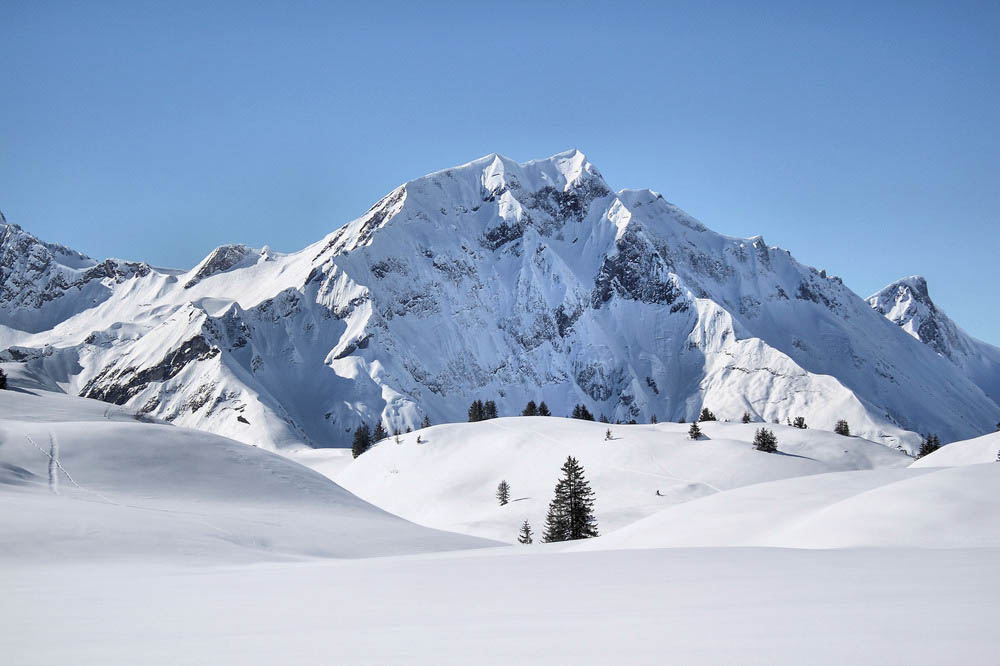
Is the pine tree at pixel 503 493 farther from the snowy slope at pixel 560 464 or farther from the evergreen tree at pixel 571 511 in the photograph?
the evergreen tree at pixel 571 511

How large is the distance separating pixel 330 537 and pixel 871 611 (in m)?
28.6

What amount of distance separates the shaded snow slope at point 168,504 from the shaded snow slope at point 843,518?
13410mm

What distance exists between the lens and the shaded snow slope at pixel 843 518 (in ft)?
54.6

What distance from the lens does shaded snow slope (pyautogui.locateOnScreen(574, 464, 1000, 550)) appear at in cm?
1664

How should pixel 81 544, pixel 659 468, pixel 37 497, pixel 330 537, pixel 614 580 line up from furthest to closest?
pixel 659 468, pixel 330 537, pixel 37 497, pixel 81 544, pixel 614 580

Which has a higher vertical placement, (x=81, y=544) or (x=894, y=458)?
(x=894, y=458)

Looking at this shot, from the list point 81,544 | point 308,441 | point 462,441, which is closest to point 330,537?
point 81,544

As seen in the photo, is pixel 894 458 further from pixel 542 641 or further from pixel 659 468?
pixel 542 641

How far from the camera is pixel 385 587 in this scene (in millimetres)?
12328

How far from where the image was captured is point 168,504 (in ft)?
123

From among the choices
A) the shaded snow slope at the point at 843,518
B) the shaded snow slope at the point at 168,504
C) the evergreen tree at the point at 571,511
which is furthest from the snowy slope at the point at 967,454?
the shaded snow slope at the point at 168,504

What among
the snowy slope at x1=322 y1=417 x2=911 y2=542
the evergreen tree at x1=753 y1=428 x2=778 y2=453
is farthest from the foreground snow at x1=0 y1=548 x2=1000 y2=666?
the evergreen tree at x1=753 y1=428 x2=778 y2=453

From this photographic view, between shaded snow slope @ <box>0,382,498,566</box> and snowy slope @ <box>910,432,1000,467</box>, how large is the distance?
46929 millimetres

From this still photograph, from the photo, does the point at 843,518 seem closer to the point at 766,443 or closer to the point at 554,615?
the point at 554,615
